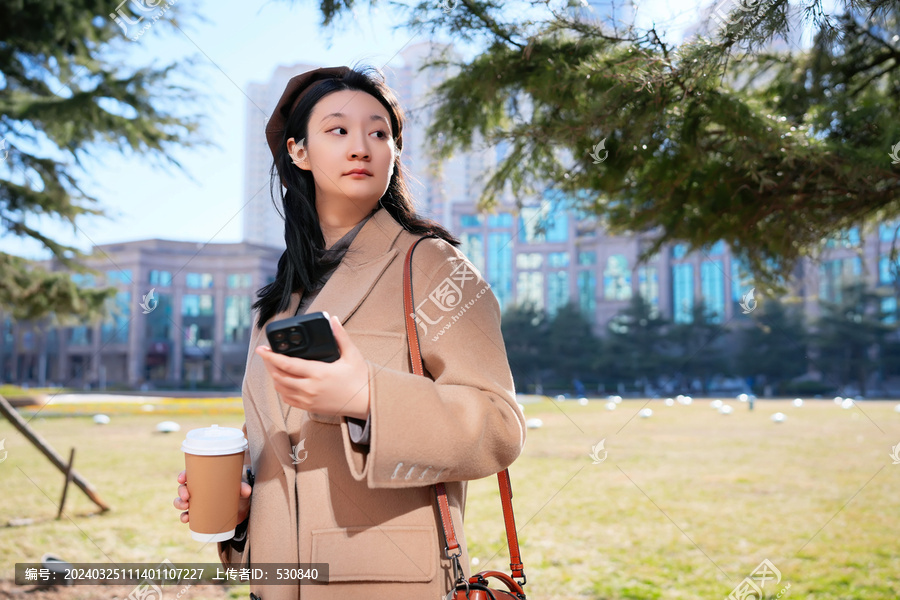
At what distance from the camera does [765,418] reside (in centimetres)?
1803

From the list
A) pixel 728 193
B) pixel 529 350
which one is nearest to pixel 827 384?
pixel 529 350

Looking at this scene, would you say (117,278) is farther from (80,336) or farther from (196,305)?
(80,336)

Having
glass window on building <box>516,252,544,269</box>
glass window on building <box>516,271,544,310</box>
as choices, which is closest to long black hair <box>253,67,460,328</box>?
glass window on building <box>516,271,544,310</box>

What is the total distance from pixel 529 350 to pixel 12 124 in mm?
32911

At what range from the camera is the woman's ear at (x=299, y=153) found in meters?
1.48

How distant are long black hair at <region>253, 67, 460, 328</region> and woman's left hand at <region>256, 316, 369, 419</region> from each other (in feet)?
1.51

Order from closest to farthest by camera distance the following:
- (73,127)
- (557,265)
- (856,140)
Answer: (856,140) → (73,127) → (557,265)

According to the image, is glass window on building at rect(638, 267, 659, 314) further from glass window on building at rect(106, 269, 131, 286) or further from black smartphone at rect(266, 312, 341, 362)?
black smartphone at rect(266, 312, 341, 362)

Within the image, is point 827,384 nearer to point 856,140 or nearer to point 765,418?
point 765,418
